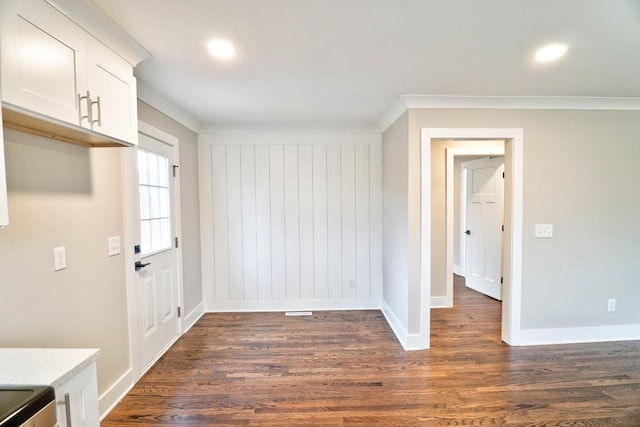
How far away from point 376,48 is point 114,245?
225cm

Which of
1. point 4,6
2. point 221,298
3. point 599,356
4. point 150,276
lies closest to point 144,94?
point 4,6

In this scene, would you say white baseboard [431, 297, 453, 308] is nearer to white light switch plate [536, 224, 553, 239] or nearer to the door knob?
white light switch plate [536, 224, 553, 239]

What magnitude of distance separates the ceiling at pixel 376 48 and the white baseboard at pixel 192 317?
2347mm

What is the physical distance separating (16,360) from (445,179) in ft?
13.2

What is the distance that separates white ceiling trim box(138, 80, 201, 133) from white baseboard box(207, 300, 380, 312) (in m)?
2.27

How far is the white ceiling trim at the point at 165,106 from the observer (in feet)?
7.63

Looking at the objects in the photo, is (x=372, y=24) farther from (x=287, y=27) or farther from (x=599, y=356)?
(x=599, y=356)

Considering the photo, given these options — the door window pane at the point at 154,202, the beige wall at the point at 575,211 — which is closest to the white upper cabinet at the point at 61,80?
the door window pane at the point at 154,202

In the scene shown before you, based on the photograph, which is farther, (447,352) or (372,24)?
(447,352)

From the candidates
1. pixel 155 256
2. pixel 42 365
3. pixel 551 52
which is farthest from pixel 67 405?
pixel 551 52

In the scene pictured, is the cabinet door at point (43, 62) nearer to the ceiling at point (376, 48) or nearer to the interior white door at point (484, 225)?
the ceiling at point (376, 48)

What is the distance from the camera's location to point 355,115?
3164 millimetres

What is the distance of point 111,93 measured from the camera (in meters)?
1.55

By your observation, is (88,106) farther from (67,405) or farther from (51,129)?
(67,405)
